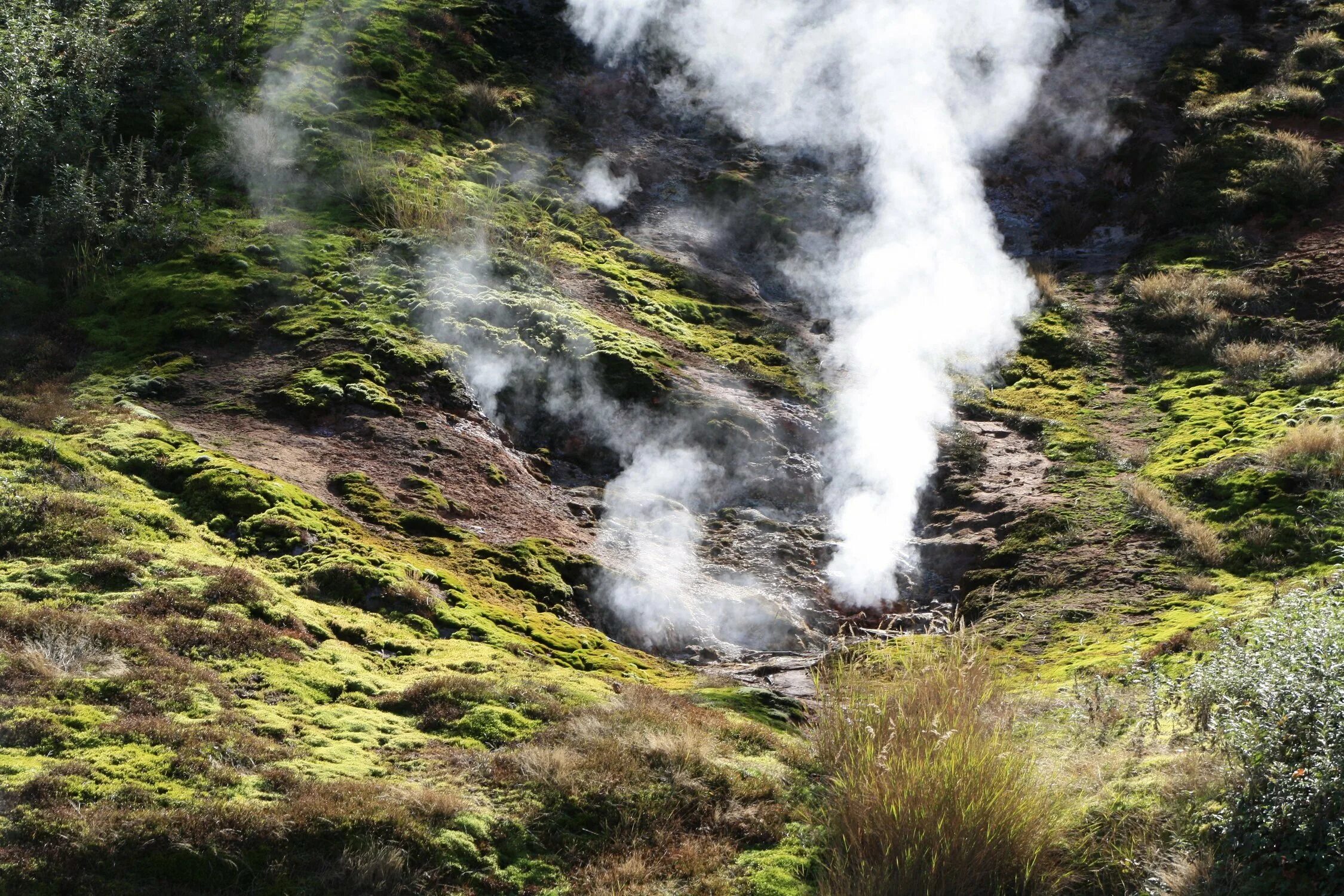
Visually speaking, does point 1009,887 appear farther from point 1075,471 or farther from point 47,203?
point 47,203

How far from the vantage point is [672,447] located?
13.6m

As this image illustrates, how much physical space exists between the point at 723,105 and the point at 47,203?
15386 millimetres

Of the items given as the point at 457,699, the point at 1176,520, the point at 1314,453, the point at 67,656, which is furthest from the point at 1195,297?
the point at 67,656

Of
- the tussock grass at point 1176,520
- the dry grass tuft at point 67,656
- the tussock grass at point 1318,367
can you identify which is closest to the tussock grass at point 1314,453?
the tussock grass at point 1176,520

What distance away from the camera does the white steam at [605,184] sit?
64.2ft

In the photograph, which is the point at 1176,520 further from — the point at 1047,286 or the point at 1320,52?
the point at 1320,52

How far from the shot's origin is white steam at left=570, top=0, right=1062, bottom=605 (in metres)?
15.5

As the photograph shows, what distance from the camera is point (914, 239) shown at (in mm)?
20219

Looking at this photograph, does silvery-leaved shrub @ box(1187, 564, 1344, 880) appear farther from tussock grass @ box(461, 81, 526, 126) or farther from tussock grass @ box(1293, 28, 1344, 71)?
tussock grass @ box(1293, 28, 1344, 71)

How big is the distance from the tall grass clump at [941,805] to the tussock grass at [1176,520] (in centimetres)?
634

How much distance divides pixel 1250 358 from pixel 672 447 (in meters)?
9.06

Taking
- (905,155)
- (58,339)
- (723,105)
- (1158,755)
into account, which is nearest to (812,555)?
(1158,755)

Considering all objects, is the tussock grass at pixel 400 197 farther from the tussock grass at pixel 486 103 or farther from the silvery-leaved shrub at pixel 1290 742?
the silvery-leaved shrub at pixel 1290 742

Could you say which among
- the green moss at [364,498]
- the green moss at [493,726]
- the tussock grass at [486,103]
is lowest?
the green moss at [493,726]
